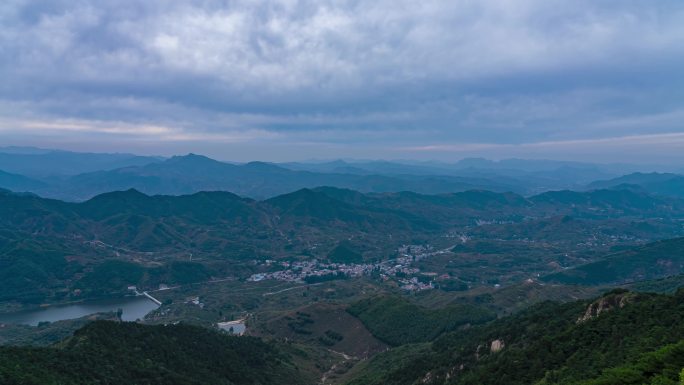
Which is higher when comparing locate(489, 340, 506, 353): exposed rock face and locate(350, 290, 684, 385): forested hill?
locate(350, 290, 684, 385): forested hill

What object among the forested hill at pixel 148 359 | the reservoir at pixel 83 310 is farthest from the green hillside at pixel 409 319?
the reservoir at pixel 83 310

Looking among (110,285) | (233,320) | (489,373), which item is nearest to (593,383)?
(489,373)

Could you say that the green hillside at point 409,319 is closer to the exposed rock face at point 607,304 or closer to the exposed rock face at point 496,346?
the exposed rock face at point 496,346

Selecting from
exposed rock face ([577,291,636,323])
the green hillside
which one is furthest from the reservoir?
exposed rock face ([577,291,636,323])

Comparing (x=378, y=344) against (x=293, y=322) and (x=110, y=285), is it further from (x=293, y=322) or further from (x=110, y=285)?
(x=110, y=285)

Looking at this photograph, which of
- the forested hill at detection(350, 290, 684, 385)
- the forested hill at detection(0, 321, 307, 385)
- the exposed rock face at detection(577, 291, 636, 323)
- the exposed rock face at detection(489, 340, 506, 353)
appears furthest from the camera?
the exposed rock face at detection(489, 340, 506, 353)

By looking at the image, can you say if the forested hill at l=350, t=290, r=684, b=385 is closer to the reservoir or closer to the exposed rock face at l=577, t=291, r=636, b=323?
the exposed rock face at l=577, t=291, r=636, b=323

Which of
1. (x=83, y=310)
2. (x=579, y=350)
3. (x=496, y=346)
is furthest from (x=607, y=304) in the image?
(x=83, y=310)

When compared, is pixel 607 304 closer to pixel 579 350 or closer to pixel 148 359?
pixel 579 350
